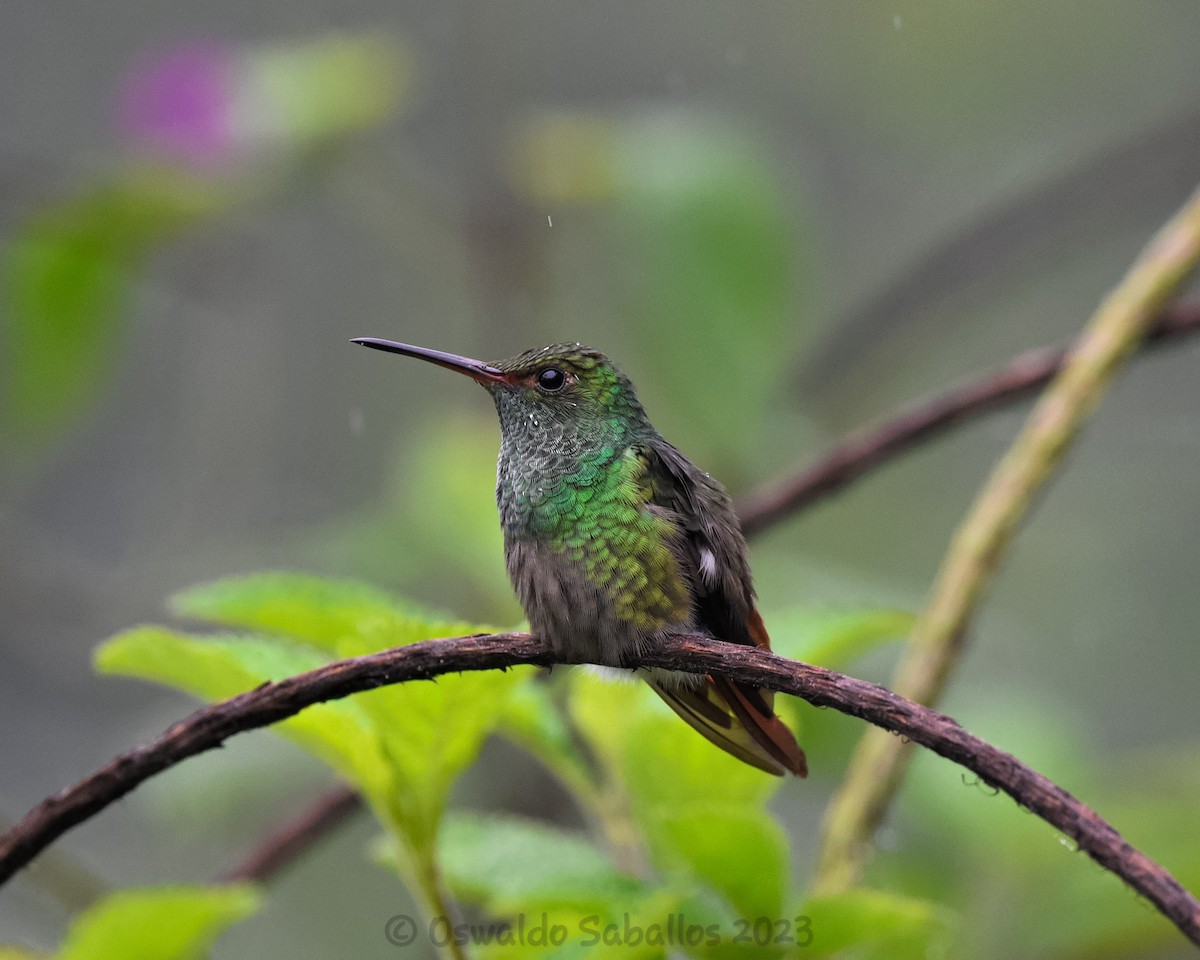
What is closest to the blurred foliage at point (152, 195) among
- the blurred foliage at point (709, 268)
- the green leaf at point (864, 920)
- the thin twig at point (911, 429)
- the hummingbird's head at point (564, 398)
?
the blurred foliage at point (709, 268)

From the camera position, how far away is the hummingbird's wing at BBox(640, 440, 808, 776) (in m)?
1.02

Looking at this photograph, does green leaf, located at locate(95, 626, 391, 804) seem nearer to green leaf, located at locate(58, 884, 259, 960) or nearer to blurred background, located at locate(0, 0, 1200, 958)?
green leaf, located at locate(58, 884, 259, 960)

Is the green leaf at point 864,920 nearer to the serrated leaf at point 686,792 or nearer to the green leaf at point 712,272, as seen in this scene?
the serrated leaf at point 686,792

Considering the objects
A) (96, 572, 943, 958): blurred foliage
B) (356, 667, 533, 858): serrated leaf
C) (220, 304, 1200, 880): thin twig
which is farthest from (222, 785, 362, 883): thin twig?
(356, 667, 533, 858): serrated leaf

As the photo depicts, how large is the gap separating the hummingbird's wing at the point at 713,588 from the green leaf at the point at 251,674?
24 centimetres

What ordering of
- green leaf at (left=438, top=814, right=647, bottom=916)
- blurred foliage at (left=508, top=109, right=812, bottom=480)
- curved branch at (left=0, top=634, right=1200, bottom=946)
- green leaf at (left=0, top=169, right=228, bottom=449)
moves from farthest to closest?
green leaf at (left=0, top=169, right=228, bottom=449) < blurred foliage at (left=508, top=109, right=812, bottom=480) < green leaf at (left=438, top=814, right=647, bottom=916) < curved branch at (left=0, top=634, right=1200, bottom=946)

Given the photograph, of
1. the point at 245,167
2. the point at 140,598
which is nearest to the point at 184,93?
the point at 245,167

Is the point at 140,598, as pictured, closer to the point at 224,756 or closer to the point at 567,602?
the point at 224,756

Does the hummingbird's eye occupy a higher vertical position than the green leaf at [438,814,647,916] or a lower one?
higher

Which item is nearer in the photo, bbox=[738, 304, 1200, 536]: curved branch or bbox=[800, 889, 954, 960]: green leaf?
bbox=[800, 889, 954, 960]: green leaf

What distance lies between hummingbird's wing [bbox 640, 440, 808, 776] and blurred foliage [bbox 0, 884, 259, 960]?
0.42 m

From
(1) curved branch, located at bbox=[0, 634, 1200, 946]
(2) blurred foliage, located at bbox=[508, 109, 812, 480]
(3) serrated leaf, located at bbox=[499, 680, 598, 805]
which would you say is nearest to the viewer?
(1) curved branch, located at bbox=[0, 634, 1200, 946]

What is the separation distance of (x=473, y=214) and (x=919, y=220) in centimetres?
303

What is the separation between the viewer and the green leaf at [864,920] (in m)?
1.04
